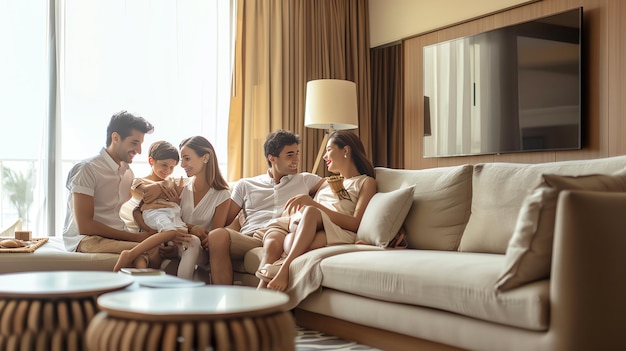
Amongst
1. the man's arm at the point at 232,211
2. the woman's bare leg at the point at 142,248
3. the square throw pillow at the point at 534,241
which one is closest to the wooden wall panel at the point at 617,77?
the square throw pillow at the point at 534,241

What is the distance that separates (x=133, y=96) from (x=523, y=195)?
3.33 m

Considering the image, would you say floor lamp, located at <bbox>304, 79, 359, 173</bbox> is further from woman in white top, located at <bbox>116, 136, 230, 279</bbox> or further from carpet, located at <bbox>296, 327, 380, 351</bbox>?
carpet, located at <bbox>296, 327, 380, 351</bbox>

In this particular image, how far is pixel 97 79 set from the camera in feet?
16.3

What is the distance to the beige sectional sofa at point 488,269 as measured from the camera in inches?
78.7

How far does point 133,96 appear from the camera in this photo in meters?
5.11

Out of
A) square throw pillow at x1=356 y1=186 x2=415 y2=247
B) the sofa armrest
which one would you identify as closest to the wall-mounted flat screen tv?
square throw pillow at x1=356 y1=186 x2=415 y2=247

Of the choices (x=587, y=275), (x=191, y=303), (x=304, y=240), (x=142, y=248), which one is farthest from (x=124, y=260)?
(x=587, y=275)

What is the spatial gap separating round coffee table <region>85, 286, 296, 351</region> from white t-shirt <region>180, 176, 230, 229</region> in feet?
7.74

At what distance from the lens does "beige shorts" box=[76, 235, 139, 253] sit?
353cm

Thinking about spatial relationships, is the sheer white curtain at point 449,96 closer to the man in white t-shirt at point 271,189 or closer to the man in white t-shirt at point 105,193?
the man in white t-shirt at point 271,189

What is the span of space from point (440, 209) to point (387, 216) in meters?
0.27

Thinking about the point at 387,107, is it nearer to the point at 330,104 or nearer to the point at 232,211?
the point at 330,104

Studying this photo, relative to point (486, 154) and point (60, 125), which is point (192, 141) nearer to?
point (60, 125)

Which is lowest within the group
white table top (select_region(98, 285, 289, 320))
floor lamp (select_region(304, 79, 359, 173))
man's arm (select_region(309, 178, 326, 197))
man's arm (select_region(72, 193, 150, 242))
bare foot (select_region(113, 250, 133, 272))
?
bare foot (select_region(113, 250, 133, 272))
